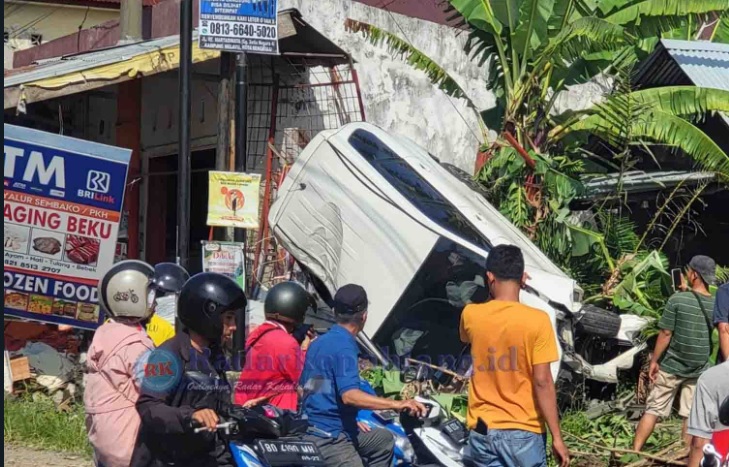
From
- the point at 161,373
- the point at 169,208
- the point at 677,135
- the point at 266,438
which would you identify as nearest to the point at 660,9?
the point at 677,135

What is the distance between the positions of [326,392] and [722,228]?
7.56 m

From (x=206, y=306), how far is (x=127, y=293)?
2.82ft

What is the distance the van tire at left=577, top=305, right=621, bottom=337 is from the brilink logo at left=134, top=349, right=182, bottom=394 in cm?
513

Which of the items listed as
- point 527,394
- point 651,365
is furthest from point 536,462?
point 651,365

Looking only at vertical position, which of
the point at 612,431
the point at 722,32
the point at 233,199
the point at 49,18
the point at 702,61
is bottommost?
the point at 612,431

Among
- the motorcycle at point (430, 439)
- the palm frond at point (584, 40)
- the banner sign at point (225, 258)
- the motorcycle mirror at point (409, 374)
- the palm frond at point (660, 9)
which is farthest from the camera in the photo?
the palm frond at point (660, 9)

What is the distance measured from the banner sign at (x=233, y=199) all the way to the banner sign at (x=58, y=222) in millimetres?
901

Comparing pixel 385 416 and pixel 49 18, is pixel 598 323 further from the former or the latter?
pixel 49 18

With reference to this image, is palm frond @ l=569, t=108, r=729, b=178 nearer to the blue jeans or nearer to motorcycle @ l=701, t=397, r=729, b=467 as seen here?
the blue jeans

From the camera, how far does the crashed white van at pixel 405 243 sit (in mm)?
9008

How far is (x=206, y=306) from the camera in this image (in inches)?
189

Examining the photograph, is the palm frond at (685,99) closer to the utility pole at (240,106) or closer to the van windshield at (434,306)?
the van windshield at (434,306)

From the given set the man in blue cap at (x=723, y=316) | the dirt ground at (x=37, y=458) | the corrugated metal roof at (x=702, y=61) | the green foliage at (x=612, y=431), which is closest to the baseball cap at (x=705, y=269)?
the man in blue cap at (x=723, y=316)

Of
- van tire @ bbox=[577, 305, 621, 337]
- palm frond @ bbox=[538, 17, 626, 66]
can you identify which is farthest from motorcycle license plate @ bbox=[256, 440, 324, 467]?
palm frond @ bbox=[538, 17, 626, 66]
